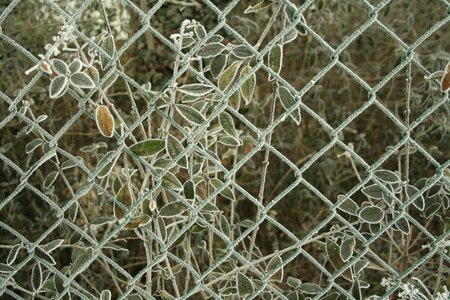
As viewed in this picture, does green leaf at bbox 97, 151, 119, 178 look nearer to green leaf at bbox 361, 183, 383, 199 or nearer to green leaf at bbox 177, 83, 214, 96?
green leaf at bbox 177, 83, 214, 96

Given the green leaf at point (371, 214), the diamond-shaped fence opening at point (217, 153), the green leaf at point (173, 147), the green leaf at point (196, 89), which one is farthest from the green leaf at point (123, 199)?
the green leaf at point (371, 214)

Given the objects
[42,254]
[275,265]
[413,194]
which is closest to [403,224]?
[413,194]

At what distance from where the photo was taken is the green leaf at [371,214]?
1.42m

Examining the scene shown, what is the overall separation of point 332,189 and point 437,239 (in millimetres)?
Answer: 1114

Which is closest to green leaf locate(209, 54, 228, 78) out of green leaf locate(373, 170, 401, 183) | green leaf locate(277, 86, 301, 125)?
green leaf locate(277, 86, 301, 125)

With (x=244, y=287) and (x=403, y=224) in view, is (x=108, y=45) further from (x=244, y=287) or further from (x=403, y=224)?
(x=403, y=224)

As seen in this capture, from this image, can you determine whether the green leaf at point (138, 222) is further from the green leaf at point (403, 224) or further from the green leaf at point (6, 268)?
the green leaf at point (403, 224)

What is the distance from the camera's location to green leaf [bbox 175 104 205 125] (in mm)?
1287

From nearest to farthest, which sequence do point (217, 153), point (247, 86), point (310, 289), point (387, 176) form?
point (247, 86)
point (387, 176)
point (310, 289)
point (217, 153)

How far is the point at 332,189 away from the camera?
2.57 m

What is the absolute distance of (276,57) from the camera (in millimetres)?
1299

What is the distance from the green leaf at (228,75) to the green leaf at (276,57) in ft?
0.20

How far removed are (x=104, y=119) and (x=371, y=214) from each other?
21.7 inches

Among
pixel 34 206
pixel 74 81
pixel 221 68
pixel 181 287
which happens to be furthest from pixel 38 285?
pixel 34 206
